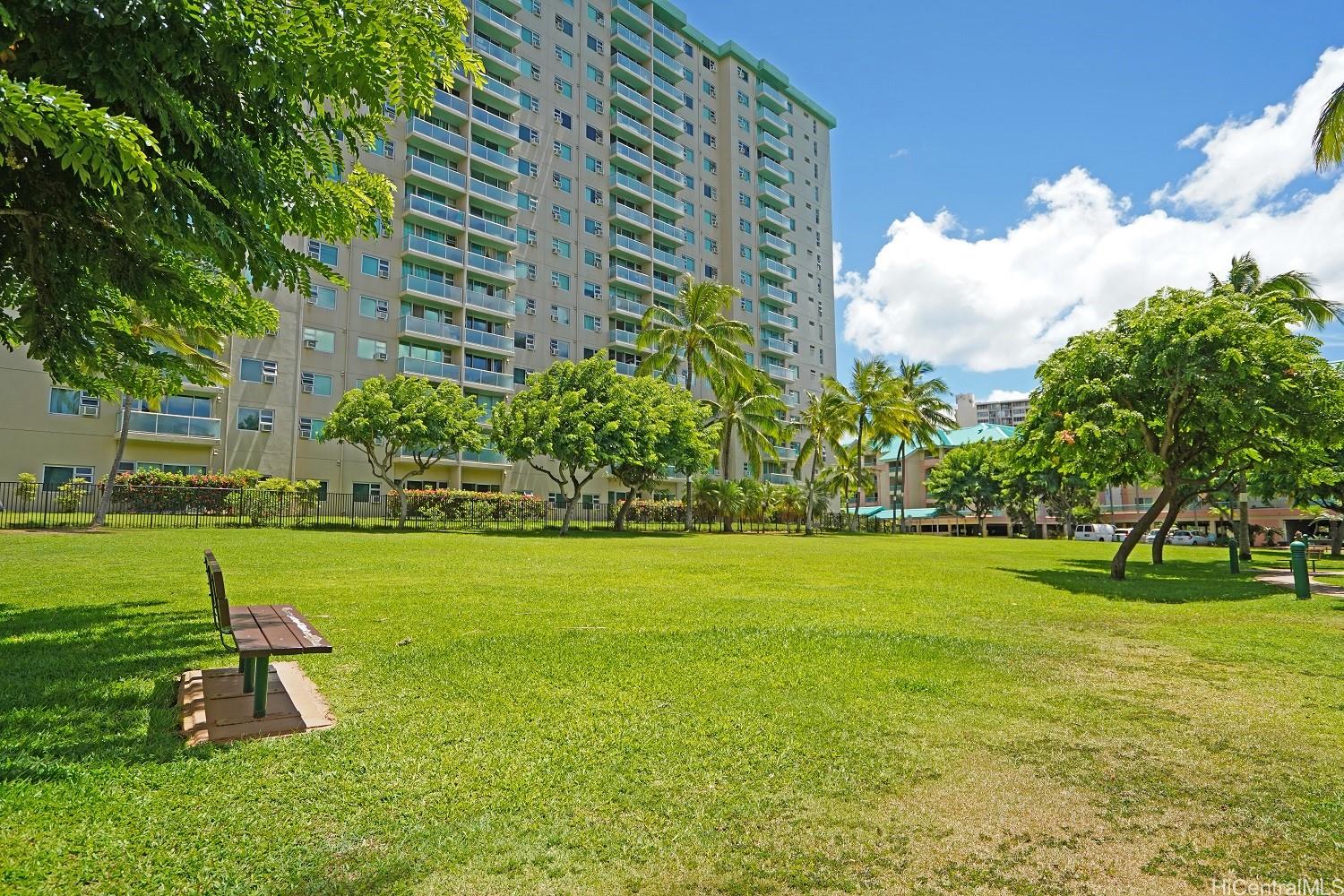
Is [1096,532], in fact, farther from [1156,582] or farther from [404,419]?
[404,419]

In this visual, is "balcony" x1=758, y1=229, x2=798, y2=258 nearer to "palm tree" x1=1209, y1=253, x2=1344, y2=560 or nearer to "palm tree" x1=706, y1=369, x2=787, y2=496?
"palm tree" x1=706, y1=369, x2=787, y2=496

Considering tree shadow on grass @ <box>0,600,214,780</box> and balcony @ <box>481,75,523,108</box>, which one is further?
balcony @ <box>481,75,523,108</box>

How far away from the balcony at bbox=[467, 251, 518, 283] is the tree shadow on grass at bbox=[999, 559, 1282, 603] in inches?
1482

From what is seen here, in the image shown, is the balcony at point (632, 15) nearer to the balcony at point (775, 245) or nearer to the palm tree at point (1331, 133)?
the balcony at point (775, 245)

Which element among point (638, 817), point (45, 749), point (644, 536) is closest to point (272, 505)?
point (644, 536)

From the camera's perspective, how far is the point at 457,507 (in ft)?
118

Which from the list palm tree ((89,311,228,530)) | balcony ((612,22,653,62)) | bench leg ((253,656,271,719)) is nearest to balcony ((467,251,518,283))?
palm tree ((89,311,228,530))

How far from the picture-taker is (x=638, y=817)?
4.03 metres

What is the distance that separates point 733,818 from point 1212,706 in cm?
464

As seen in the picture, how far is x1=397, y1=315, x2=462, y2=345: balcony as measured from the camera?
44.4 metres

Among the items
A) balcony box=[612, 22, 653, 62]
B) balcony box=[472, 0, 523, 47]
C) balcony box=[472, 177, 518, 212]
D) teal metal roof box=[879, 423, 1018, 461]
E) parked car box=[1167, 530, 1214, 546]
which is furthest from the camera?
teal metal roof box=[879, 423, 1018, 461]

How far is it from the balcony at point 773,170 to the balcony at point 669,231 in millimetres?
13264

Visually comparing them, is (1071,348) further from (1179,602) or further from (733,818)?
(733,818)

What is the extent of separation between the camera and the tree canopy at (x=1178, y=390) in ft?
50.8
